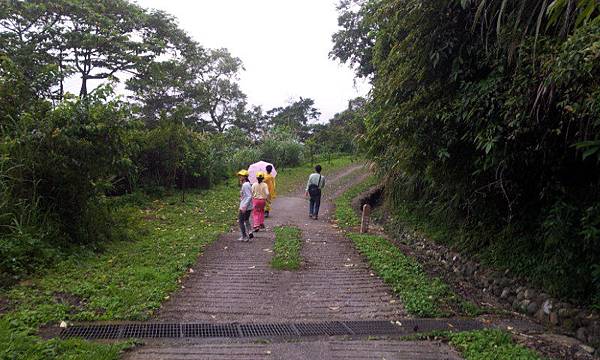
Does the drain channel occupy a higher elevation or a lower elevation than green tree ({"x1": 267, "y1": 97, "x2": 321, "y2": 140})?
lower

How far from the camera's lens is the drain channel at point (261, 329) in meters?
4.94

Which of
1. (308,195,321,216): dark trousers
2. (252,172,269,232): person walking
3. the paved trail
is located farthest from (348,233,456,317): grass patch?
(308,195,321,216): dark trousers

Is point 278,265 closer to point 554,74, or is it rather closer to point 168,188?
point 554,74

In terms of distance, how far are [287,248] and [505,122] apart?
4.99 metres

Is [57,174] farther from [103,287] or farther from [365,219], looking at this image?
[365,219]

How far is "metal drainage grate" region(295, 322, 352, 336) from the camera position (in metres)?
5.18

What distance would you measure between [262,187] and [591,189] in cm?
690

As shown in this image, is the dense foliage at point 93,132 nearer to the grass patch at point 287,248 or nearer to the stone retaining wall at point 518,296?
the grass patch at point 287,248

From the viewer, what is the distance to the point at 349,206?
53.7 ft

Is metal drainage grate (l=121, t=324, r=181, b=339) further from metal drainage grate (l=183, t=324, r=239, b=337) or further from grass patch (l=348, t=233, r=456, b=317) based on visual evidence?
grass patch (l=348, t=233, r=456, b=317)

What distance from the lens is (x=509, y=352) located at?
4.57m

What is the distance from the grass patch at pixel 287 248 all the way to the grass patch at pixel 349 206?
2.62 metres

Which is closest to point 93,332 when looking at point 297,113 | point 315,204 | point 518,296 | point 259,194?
point 518,296

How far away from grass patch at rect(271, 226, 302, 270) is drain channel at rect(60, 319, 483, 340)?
2.39 m
